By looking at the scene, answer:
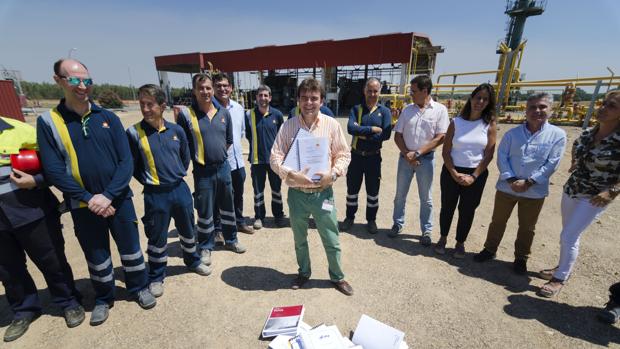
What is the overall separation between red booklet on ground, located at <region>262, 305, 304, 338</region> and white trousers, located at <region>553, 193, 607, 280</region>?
277 centimetres

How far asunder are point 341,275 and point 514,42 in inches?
1632

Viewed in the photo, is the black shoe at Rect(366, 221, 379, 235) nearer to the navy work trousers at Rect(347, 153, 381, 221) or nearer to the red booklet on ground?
the navy work trousers at Rect(347, 153, 381, 221)

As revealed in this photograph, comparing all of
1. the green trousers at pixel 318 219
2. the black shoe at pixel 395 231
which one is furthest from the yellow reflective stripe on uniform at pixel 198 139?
the black shoe at pixel 395 231

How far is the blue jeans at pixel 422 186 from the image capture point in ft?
12.5

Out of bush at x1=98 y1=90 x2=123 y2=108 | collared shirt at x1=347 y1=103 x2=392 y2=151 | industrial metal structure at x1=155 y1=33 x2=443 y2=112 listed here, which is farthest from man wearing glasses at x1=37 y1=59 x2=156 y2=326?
bush at x1=98 y1=90 x2=123 y2=108

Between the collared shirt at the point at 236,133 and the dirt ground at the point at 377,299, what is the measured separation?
1184mm

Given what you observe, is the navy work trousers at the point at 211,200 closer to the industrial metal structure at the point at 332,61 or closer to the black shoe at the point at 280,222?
the black shoe at the point at 280,222

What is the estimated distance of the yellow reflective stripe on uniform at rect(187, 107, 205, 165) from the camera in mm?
3221

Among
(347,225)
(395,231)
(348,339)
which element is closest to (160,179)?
(348,339)

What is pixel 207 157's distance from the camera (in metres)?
3.27

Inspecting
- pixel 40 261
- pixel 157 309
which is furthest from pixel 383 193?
pixel 40 261

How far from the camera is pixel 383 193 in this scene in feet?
19.9

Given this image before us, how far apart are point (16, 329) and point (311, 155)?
3099mm

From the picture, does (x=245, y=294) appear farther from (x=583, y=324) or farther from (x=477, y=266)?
(x=583, y=324)
